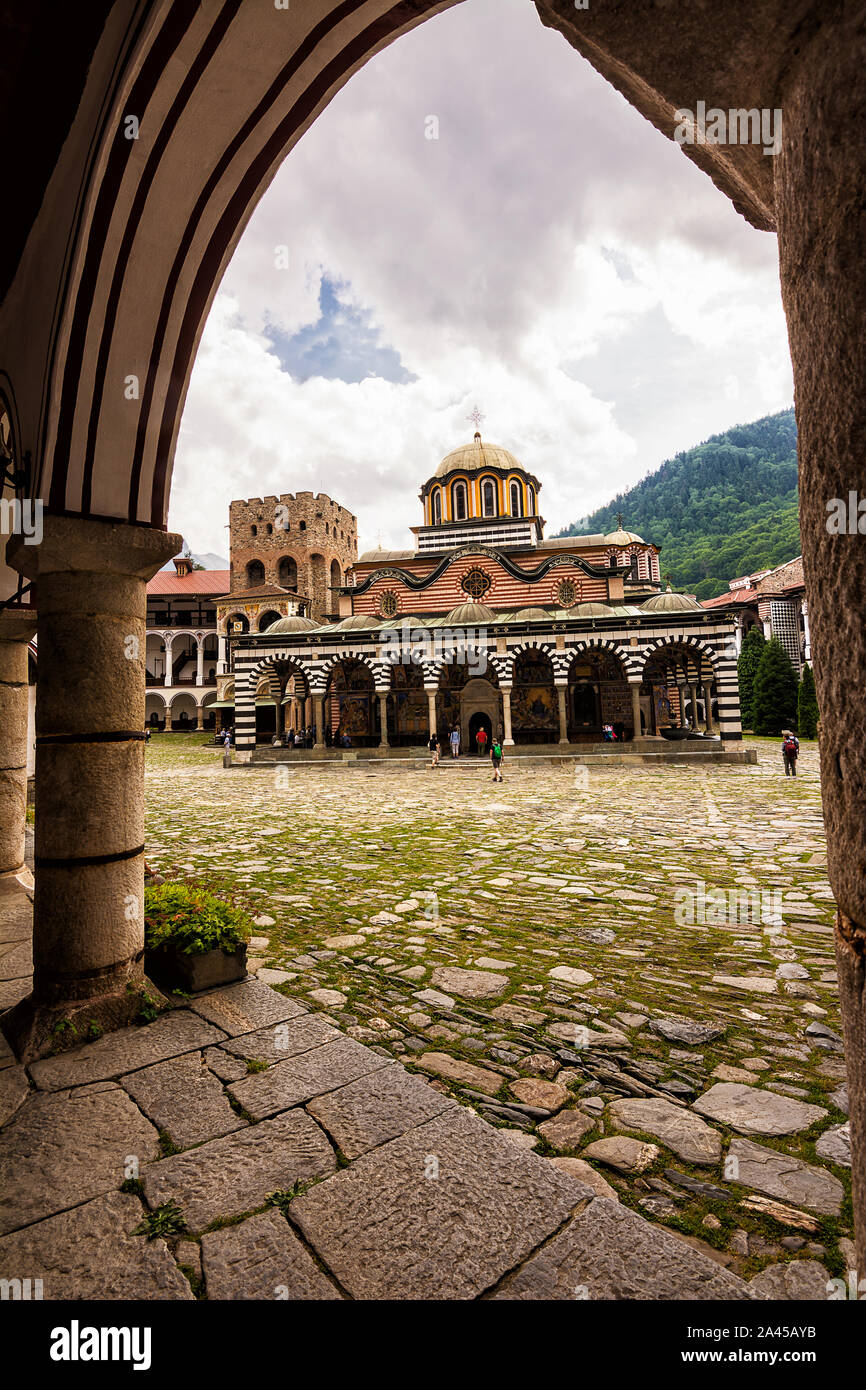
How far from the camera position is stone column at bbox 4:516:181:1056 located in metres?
3.07

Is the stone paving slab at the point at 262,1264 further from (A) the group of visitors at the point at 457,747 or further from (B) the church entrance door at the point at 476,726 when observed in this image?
(B) the church entrance door at the point at 476,726

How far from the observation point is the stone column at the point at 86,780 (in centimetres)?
307

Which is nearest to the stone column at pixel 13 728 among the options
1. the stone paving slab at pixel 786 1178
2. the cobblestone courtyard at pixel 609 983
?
the cobblestone courtyard at pixel 609 983

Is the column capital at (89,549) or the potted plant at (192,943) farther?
the potted plant at (192,943)

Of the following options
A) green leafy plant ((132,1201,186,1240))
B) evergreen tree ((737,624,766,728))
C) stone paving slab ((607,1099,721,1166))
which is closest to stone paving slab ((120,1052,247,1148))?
green leafy plant ((132,1201,186,1240))

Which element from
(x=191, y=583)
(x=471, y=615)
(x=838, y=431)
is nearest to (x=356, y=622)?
(x=471, y=615)

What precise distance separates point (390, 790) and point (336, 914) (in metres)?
9.22

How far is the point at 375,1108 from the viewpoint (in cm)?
248

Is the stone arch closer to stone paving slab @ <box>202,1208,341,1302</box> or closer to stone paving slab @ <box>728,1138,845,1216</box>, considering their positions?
stone paving slab @ <box>728,1138,845,1216</box>

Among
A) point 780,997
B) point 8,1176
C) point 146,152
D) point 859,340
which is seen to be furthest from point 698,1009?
point 146,152

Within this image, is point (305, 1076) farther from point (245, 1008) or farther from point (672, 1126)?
Answer: point (672, 1126)

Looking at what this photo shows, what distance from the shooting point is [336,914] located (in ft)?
17.0

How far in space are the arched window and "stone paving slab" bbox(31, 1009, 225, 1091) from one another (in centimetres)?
3244

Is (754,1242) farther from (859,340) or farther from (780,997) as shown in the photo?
(859,340)
